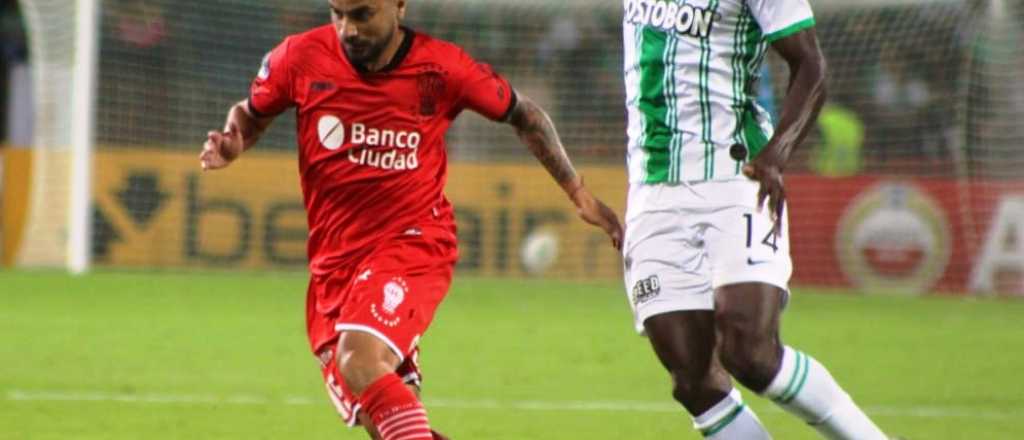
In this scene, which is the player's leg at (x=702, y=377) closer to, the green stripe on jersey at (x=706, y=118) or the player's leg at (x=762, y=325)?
the player's leg at (x=762, y=325)

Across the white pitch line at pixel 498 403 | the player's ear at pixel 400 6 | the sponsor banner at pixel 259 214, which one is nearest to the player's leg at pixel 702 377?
the player's ear at pixel 400 6

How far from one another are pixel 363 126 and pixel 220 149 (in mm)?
445

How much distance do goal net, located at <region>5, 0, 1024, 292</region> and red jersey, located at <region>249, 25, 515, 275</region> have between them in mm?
10988

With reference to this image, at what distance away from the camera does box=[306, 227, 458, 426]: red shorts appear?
5645mm

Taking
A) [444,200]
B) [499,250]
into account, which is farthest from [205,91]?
[444,200]

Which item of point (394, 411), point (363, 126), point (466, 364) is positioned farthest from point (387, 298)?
point (466, 364)

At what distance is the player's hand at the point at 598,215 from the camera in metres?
5.99

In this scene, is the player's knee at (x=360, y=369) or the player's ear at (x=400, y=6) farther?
the player's ear at (x=400, y=6)

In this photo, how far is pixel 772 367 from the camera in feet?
18.3

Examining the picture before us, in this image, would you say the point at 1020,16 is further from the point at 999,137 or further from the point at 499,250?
the point at 499,250

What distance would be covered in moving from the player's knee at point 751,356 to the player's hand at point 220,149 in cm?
157

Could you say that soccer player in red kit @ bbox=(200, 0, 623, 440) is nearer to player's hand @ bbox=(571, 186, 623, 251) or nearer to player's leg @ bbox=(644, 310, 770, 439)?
player's hand @ bbox=(571, 186, 623, 251)

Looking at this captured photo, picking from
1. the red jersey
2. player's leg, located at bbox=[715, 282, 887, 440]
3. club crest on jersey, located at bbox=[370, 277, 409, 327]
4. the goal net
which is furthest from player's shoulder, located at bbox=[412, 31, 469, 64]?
the goal net

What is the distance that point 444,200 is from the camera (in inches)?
239
